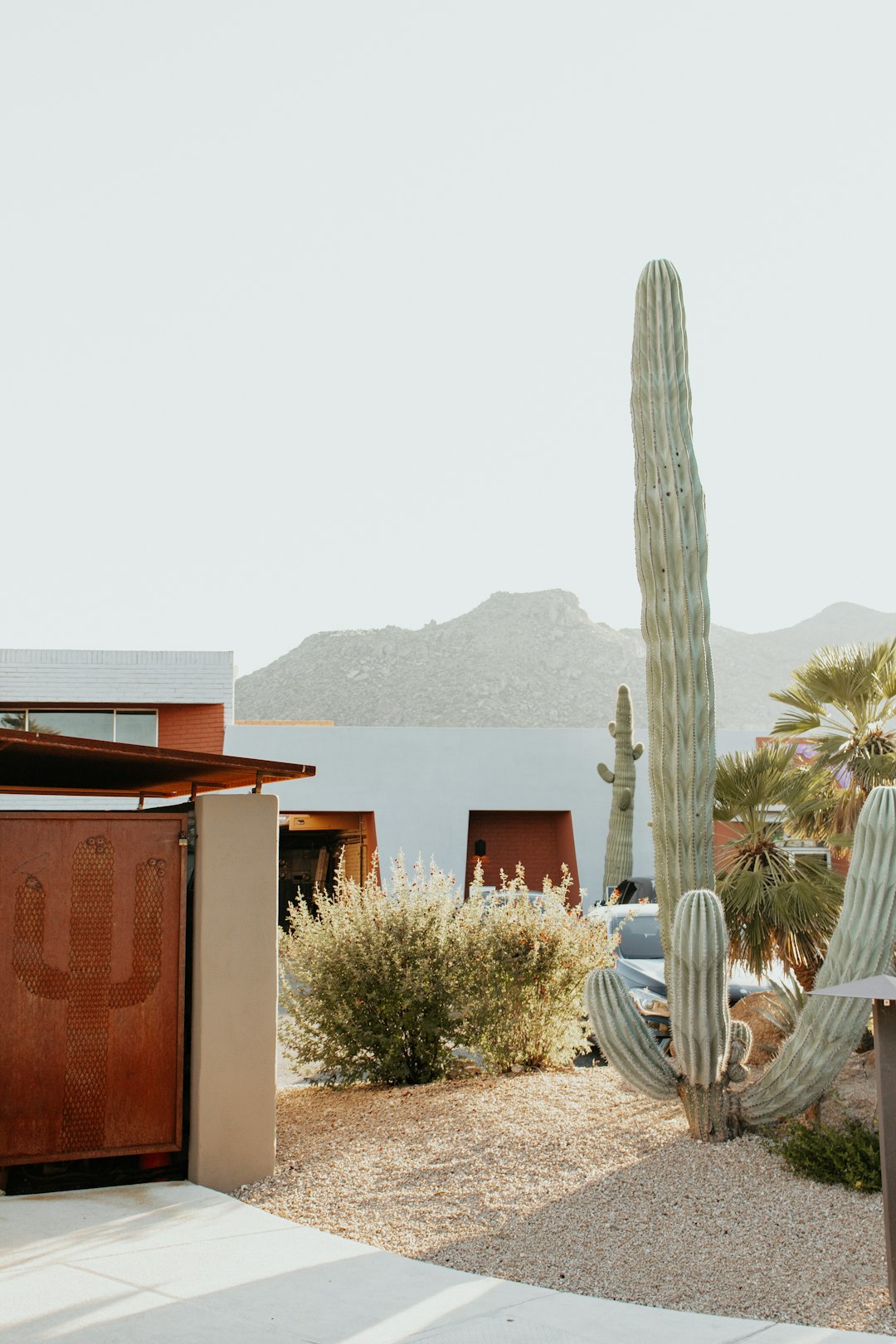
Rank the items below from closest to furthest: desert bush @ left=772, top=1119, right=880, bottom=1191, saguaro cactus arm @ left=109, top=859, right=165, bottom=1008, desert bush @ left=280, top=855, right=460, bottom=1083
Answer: desert bush @ left=772, top=1119, right=880, bottom=1191 < saguaro cactus arm @ left=109, top=859, right=165, bottom=1008 < desert bush @ left=280, top=855, right=460, bottom=1083

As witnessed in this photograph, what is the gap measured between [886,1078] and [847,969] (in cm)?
152

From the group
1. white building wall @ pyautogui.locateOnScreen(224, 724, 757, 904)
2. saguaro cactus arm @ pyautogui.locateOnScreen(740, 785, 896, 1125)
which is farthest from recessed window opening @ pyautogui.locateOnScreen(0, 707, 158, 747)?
saguaro cactus arm @ pyautogui.locateOnScreen(740, 785, 896, 1125)

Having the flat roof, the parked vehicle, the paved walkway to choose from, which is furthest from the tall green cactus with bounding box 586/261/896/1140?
the parked vehicle

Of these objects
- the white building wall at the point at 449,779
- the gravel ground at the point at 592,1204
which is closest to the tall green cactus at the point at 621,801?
the white building wall at the point at 449,779

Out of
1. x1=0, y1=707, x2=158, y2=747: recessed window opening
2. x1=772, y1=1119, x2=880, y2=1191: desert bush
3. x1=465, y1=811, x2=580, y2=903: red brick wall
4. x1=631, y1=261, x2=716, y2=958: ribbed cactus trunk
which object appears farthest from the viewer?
x1=465, y1=811, x2=580, y2=903: red brick wall

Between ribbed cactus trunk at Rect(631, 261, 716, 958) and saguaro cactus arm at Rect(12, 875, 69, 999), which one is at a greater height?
ribbed cactus trunk at Rect(631, 261, 716, 958)

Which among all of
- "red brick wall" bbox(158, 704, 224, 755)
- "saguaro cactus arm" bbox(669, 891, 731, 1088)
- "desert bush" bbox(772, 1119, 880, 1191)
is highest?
"red brick wall" bbox(158, 704, 224, 755)

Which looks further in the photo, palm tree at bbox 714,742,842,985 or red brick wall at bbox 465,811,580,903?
red brick wall at bbox 465,811,580,903

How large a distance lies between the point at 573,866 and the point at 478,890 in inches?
695

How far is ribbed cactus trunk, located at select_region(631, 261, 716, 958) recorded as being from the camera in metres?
7.51

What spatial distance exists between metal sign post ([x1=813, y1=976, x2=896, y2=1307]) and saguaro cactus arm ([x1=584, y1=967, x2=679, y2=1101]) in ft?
6.18

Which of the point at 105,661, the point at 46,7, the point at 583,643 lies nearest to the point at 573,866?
the point at 105,661

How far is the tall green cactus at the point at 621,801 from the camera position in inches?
969

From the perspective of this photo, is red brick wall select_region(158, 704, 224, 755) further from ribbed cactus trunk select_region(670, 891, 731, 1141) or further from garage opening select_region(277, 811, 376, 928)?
ribbed cactus trunk select_region(670, 891, 731, 1141)
